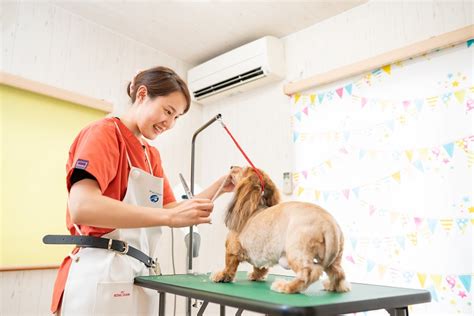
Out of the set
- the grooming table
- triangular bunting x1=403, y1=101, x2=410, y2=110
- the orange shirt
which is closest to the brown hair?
the orange shirt

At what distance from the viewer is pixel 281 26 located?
2.82 meters

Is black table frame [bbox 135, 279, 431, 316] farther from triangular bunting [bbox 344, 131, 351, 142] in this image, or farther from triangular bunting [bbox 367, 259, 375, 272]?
triangular bunting [bbox 344, 131, 351, 142]

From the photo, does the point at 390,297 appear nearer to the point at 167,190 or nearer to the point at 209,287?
the point at 209,287

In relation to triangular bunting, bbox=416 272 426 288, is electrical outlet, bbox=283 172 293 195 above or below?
above

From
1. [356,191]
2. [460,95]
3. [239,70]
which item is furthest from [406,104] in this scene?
[239,70]

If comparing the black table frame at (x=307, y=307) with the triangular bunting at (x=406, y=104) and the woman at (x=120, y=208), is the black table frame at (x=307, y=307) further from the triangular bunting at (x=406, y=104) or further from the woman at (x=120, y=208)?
the triangular bunting at (x=406, y=104)

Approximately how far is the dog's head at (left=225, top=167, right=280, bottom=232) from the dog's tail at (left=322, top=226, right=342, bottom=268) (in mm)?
296

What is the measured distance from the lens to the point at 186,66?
3.40m

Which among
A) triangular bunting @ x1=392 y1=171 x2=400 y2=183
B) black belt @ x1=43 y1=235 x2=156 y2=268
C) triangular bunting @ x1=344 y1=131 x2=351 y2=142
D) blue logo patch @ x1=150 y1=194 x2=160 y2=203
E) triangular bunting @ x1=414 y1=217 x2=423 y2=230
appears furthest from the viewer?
triangular bunting @ x1=344 y1=131 x2=351 y2=142

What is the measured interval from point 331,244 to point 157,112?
2.63 ft

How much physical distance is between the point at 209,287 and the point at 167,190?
24.4 inches

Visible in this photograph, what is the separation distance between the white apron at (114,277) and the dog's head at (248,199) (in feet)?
1.11

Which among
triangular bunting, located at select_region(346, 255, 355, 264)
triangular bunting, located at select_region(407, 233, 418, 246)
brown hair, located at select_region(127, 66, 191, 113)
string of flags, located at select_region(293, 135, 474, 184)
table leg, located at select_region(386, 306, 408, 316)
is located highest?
brown hair, located at select_region(127, 66, 191, 113)

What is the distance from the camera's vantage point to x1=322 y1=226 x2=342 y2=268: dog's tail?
3.35 feet
